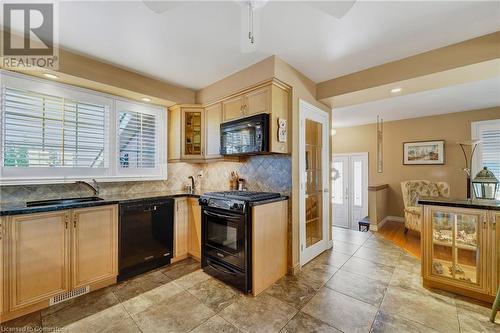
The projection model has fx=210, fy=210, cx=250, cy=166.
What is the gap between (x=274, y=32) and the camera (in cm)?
201

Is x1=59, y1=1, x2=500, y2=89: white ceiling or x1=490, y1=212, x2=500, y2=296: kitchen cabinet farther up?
x1=59, y1=1, x2=500, y2=89: white ceiling

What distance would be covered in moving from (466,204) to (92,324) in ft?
12.1

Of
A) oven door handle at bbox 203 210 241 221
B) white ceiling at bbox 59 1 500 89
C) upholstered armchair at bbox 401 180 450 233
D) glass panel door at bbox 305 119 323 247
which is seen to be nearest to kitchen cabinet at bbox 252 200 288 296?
oven door handle at bbox 203 210 241 221

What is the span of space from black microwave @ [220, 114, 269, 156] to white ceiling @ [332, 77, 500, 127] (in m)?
2.50

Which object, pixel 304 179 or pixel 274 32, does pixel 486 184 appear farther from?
pixel 274 32

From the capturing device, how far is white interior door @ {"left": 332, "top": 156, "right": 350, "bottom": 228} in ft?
18.9

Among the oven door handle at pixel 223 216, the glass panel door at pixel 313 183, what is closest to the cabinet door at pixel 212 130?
the oven door handle at pixel 223 216

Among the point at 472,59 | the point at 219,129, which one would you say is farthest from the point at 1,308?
the point at 472,59

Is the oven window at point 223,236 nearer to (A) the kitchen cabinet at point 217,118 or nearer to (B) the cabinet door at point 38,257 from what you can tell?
(A) the kitchen cabinet at point 217,118

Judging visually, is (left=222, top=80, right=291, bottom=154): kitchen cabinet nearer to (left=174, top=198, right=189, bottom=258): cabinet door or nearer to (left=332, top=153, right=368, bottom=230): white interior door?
(left=174, top=198, right=189, bottom=258): cabinet door

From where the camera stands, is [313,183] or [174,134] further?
[174,134]

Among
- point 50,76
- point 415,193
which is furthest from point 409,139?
point 50,76

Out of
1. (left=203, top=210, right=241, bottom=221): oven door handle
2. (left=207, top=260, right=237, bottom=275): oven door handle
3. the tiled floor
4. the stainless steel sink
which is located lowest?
the tiled floor

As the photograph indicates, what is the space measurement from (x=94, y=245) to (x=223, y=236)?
1393mm
